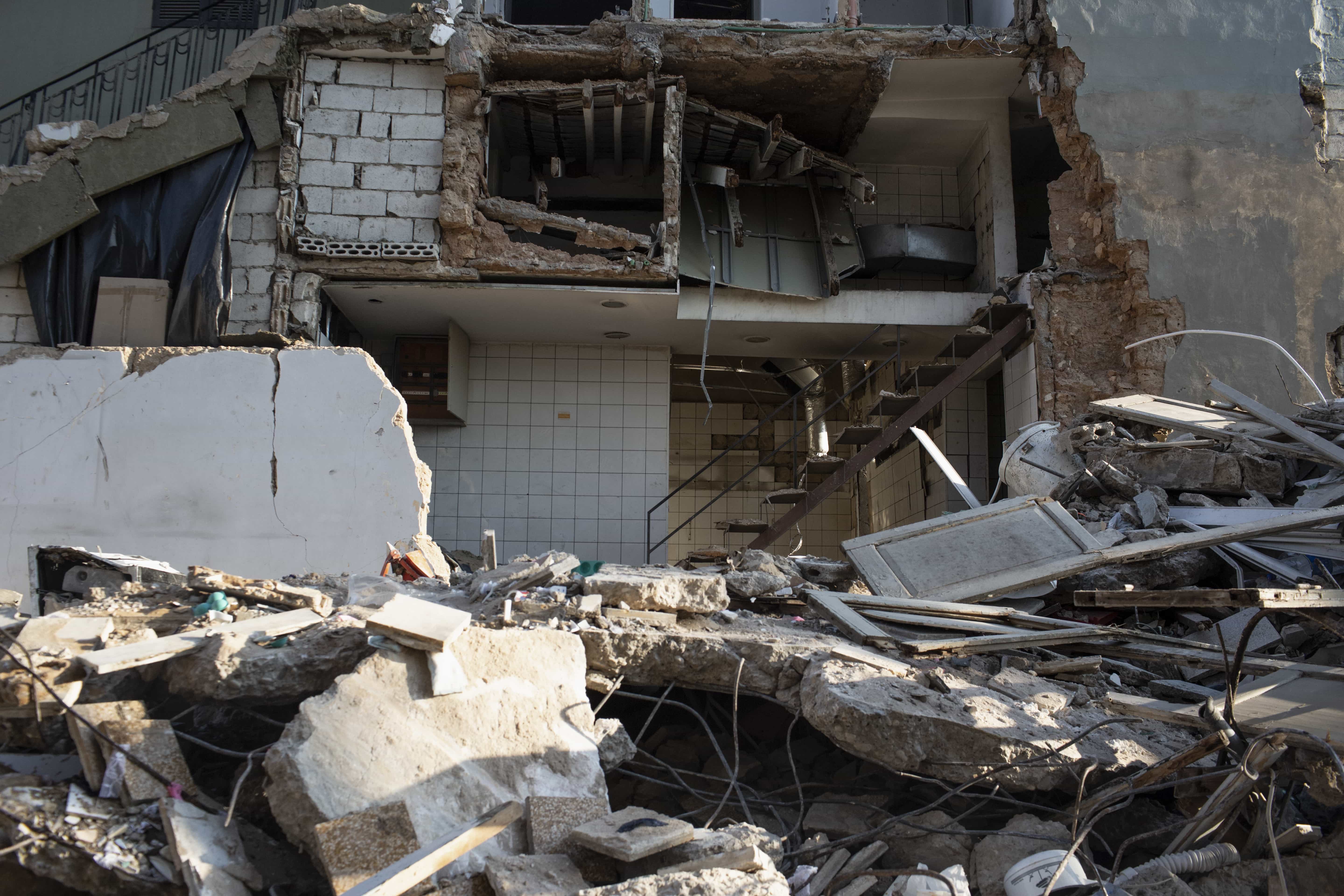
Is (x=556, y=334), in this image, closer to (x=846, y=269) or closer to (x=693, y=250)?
(x=693, y=250)

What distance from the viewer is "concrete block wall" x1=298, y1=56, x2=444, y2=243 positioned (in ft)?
30.5

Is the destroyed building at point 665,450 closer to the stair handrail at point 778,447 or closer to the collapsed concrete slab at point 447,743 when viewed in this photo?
the collapsed concrete slab at point 447,743

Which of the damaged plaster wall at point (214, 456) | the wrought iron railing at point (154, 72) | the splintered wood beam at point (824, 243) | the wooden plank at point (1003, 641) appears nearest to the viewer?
the wooden plank at point (1003, 641)

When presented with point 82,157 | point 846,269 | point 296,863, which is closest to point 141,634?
point 296,863

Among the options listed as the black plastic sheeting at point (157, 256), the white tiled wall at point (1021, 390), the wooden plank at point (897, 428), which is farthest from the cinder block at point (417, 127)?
the white tiled wall at point (1021, 390)

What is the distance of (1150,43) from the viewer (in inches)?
378

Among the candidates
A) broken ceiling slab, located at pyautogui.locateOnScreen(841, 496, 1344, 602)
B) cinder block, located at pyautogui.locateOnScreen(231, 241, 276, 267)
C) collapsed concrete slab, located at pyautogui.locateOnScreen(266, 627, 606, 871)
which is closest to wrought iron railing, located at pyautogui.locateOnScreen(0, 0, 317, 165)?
cinder block, located at pyautogui.locateOnScreen(231, 241, 276, 267)

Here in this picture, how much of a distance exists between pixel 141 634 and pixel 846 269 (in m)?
7.96

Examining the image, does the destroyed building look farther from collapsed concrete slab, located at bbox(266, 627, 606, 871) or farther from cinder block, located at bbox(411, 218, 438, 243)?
cinder block, located at bbox(411, 218, 438, 243)

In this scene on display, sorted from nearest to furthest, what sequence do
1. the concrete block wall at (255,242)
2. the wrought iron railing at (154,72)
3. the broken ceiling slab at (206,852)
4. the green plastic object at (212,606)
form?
the broken ceiling slab at (206,852)
the green plastic object at (212,606)
the concrete block wall at (255,242)
the wrought iron railing at (154,72)

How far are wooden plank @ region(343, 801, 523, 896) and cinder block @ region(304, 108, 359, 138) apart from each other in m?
7.69

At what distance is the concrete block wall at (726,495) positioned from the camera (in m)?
15.3

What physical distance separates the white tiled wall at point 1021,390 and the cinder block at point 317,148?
6.92 m

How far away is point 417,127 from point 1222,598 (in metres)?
8.08
